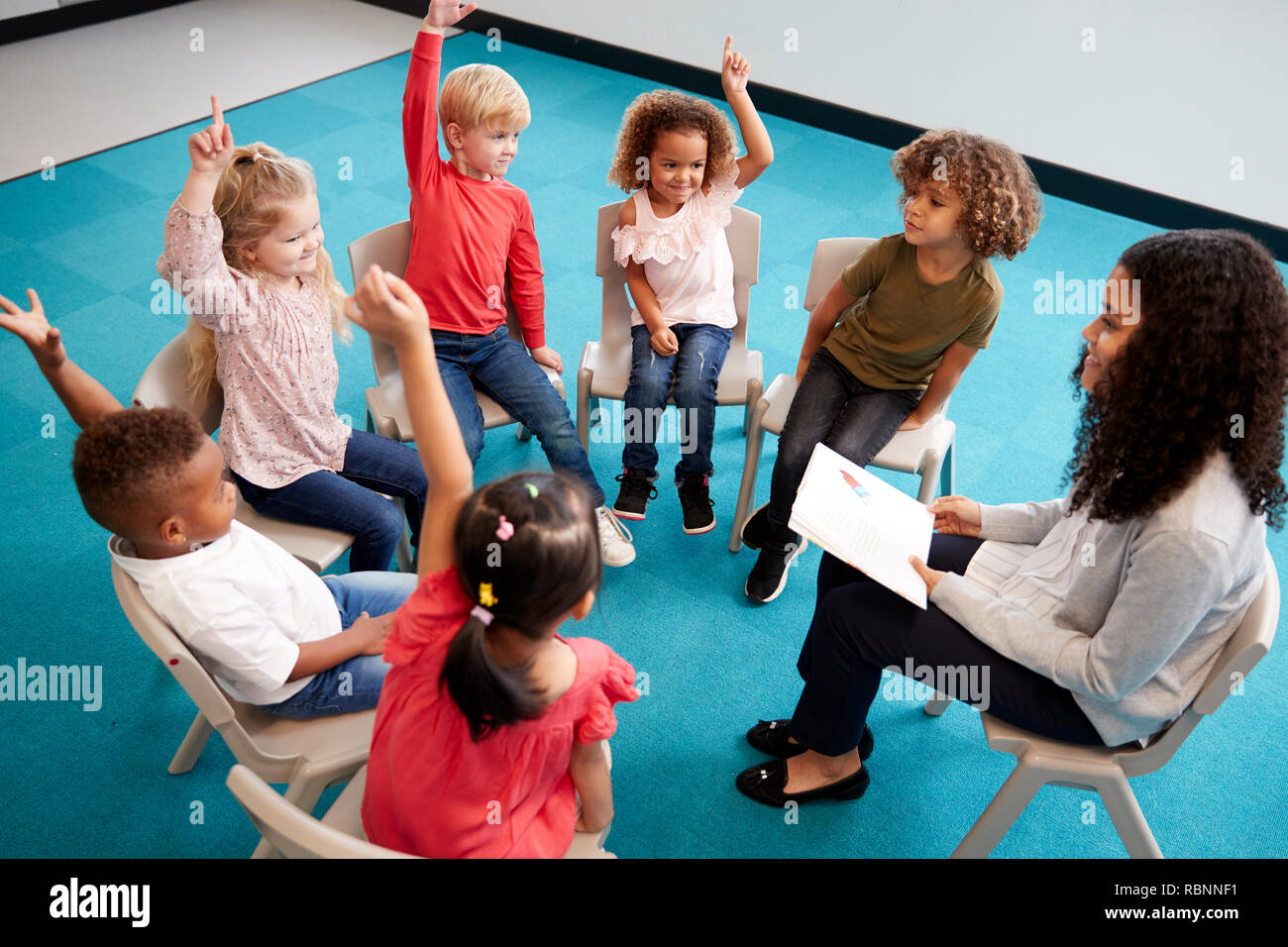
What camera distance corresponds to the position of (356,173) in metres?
4.28

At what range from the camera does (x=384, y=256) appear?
7.71 ft

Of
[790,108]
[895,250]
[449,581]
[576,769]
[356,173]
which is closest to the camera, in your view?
A: [449,581]

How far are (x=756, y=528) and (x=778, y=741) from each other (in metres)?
0.64

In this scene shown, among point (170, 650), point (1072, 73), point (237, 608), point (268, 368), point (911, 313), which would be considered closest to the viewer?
point (170, 650)

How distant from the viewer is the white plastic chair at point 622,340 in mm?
2506

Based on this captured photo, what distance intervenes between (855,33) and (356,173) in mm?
2499

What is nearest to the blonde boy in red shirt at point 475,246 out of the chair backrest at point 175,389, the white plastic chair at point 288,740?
the chair backrest at point 175,389

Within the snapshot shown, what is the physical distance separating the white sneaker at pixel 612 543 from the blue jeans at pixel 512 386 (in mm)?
61

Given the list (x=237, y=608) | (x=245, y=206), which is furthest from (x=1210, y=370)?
(x=245, y=206)

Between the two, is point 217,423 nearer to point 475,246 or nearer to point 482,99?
point 475,246
